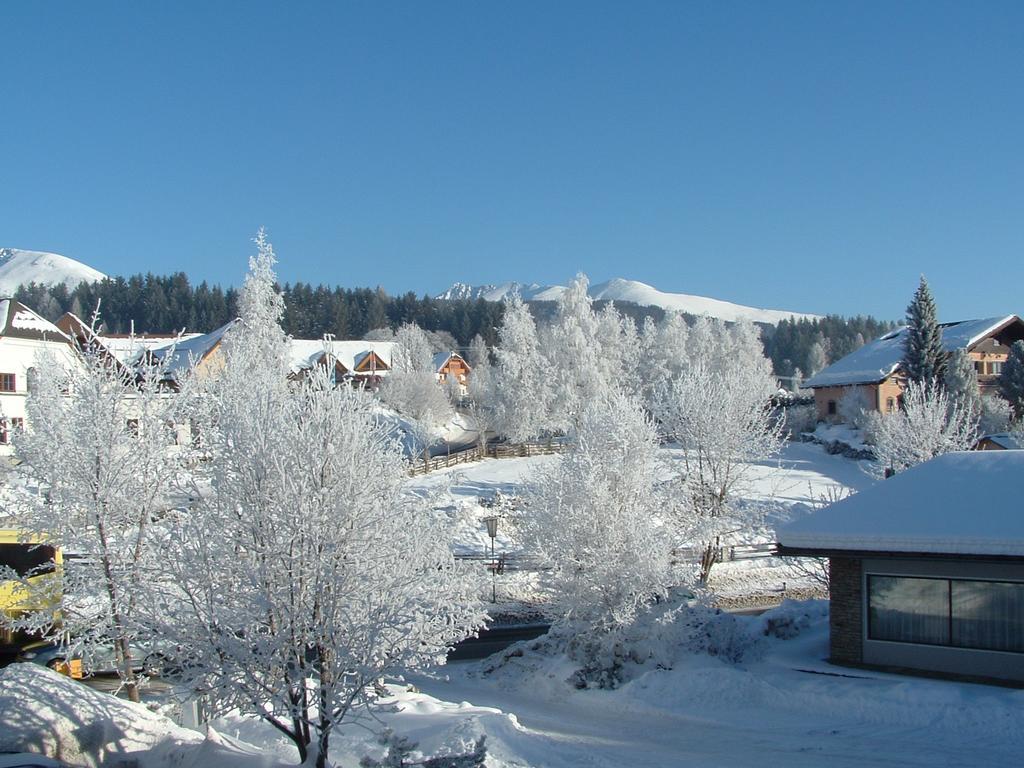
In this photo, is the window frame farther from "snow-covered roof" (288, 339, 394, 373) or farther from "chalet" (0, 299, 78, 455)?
"snow-covered roof" (288, 339, 394, 373)

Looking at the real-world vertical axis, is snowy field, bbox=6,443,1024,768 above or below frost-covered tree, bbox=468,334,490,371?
below

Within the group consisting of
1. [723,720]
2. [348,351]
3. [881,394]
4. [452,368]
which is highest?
[348,351]

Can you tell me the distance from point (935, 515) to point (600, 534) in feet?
22.6

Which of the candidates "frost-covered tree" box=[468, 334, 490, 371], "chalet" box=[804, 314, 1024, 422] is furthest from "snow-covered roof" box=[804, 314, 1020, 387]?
"frost-covered tree" box=[468, 334, 490, 371]

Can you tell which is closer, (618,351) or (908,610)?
(908,610)

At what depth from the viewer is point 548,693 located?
18.6 m

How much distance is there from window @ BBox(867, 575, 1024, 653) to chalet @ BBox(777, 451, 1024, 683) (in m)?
0.02

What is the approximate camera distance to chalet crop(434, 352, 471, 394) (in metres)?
94.2

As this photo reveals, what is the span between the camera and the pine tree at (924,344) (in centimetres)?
5444

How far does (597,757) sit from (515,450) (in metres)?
40.8

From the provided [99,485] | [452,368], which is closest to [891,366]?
[452,368]

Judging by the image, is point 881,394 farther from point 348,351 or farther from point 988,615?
point 348,351

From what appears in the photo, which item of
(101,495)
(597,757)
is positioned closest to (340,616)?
(597,757)

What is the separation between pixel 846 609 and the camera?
16.9m
